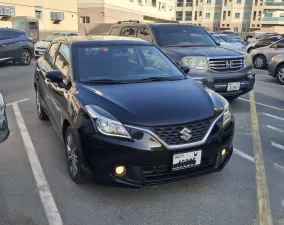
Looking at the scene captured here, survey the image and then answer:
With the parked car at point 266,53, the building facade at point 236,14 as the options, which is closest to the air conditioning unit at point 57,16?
the parked car at point 266,53

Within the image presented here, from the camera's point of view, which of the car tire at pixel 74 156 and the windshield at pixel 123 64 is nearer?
the car tire at pixel 74 156

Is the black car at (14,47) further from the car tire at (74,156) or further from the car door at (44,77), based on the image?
the car tire at (74,156)

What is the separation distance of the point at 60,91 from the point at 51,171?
3.28 feet

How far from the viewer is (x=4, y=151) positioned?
427cm

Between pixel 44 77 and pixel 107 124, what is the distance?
2.44 meters

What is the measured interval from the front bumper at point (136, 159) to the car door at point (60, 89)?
3.08 ft

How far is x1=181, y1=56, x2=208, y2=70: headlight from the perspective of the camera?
6051 mm

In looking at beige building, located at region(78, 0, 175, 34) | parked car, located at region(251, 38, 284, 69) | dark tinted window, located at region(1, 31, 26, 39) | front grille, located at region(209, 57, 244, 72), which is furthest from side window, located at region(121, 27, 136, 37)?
beige building, located at region(78, 0, 175, 34)

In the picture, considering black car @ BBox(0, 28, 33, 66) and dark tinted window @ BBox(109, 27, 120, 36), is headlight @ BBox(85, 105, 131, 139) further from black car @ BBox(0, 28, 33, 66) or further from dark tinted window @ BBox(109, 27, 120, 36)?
black car @ BBox(0, 28, 33, 66)

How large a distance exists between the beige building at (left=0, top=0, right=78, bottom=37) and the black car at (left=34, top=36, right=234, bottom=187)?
1952 cm

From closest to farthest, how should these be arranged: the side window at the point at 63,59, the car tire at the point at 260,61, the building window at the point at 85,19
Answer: the side window at the point at 63,59
the car tire at the point at 260,61
the building window at the point at 85,19

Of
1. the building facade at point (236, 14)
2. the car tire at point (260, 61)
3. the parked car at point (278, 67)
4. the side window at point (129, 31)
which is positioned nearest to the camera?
the side window at point (129, 31)

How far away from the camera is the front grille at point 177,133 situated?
2824 mm

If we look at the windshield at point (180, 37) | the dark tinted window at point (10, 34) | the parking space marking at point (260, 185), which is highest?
the windshield at point (180, 37)
